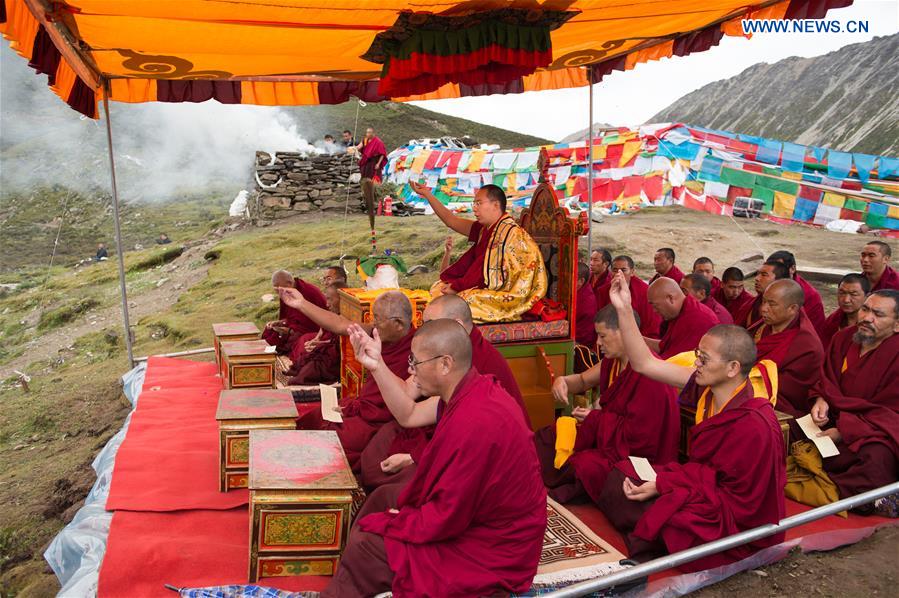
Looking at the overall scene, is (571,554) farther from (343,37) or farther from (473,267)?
(343,37)

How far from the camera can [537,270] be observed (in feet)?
17.3

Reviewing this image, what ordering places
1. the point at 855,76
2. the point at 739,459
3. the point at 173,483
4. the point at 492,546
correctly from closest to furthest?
the point at 492,546, the point at 739,459, the point at 173,483, the point at 855,76

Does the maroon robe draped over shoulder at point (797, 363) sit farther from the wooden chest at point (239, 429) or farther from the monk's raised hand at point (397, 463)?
the wooden chest at point (239, 429)

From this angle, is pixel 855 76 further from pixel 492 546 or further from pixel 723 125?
pixel 492 546

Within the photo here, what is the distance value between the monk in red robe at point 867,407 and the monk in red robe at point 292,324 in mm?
4583

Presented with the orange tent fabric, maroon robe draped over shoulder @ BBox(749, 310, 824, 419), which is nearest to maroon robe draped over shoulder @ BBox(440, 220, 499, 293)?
the orange tent fabric

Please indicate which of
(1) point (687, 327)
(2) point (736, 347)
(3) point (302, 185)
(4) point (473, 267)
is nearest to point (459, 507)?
(2) point (736, 347)

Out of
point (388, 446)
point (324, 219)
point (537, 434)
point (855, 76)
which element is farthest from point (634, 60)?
point (855, 76)

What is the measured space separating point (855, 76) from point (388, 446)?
20.1 m

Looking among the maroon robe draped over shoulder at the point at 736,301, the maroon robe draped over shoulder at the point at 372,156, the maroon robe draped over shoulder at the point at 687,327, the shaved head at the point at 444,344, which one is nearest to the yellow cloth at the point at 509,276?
the maroon robe draped over shoulder at the point at 687,327

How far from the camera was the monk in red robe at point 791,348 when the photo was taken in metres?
4.36

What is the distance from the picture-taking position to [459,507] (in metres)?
2.39

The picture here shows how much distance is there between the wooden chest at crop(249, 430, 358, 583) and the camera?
9.63 feet

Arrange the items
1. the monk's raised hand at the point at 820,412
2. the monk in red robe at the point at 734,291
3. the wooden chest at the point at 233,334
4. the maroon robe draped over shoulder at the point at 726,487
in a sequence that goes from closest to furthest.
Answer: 1. the maroon robe draped over shoulder at the point at 726,487
2. the monk's raised hand at the point at 820,412
3. the monk in red robe at the point at 734,291
4. the wooden chest at the point at 233,334
